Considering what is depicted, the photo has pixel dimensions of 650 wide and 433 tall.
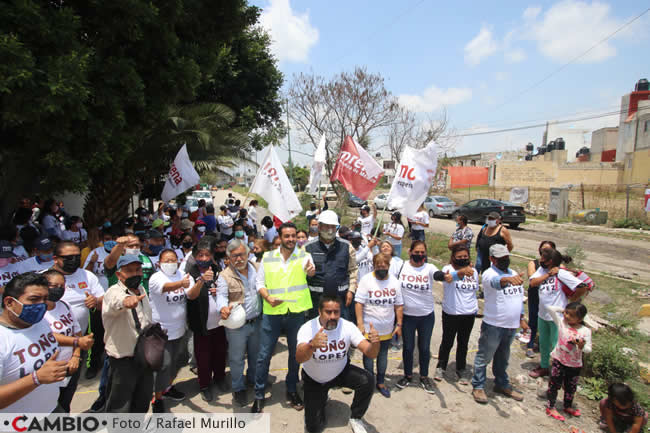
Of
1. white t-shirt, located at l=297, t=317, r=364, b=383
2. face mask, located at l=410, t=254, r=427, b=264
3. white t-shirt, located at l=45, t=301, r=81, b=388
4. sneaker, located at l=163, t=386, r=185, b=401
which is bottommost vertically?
sneaker, located at l=163, t=386, r=185, b=401

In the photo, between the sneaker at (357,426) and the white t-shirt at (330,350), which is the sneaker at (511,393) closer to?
the sneaker at (357,426)

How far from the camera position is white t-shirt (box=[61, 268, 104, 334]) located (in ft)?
Result: 11.0

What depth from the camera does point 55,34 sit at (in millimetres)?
4863

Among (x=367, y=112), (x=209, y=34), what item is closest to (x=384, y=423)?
(x=209, y=34)

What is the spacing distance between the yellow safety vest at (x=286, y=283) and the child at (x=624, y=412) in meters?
2.85

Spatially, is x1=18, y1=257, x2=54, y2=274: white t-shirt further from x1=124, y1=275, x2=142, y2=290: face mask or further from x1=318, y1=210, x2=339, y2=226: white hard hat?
x1=318, y1=210, x2=339, y2=226: white hard hat

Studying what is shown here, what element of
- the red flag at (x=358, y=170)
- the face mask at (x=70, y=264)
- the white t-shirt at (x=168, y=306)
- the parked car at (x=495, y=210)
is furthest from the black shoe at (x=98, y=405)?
the parked car at (x=495, y=210)

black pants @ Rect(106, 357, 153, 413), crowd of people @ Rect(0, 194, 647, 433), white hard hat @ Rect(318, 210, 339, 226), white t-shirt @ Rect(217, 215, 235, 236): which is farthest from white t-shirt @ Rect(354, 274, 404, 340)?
white t-shirt @ Rect(217, 215, 235, 236)

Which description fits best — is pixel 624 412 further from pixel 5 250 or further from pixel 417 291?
pixel 5 250

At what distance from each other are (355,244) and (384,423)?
223 centimetres

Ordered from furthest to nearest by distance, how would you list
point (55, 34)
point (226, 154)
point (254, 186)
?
point (226, 154)
point (254, 186)
point (55, 34)

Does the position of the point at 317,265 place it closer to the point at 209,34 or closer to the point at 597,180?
the point at 209,34

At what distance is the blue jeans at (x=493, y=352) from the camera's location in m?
3.90

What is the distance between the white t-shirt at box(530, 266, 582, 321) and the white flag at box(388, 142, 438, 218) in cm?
216
